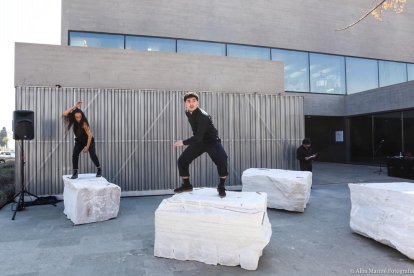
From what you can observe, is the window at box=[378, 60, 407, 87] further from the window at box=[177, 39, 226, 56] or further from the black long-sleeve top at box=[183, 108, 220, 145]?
the black long-sleeve top at box=[183, 108, 220, 145]

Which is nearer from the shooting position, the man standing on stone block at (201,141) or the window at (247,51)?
the man standing on stone block at (201,141)

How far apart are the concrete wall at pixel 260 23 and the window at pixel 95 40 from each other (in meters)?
0.25

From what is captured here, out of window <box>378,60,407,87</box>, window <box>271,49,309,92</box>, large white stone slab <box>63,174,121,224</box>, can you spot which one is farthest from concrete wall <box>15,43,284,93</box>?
window <box>378,60,407,87</box>

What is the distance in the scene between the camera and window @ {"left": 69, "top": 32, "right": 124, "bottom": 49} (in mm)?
13070

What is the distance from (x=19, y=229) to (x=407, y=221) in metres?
6.48

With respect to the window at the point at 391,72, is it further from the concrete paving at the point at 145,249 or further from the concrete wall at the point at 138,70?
the concrete paving at the point at 145,249

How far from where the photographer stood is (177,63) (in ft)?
31.5

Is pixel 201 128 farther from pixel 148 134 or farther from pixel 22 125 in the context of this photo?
pixel 22 125

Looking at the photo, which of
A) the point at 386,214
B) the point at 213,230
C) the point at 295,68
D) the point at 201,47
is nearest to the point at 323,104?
the point at 295,68

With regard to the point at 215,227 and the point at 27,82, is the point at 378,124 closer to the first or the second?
the point at 215,227

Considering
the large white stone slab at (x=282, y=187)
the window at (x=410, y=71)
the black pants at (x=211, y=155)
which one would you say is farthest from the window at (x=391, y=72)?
the black pants at (x=211, y=155)

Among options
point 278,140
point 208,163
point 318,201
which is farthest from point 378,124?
point 208,163

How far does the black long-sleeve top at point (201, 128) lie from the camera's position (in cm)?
431

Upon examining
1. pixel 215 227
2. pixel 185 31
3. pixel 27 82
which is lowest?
pixel 215 227
